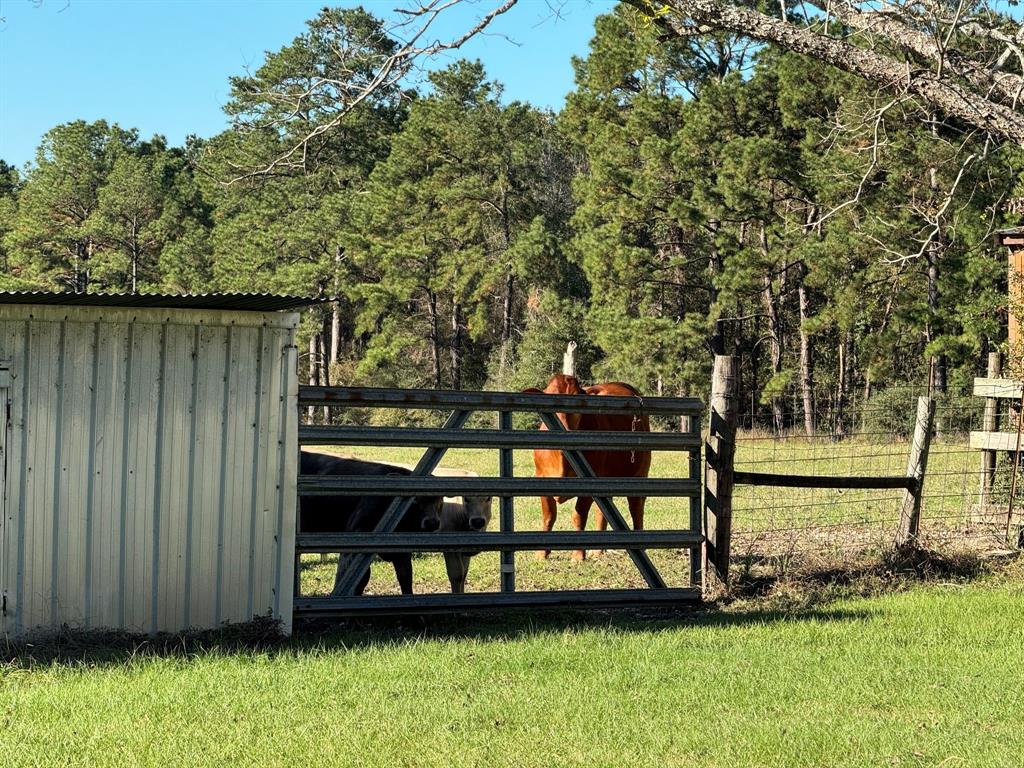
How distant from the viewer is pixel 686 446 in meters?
8.82

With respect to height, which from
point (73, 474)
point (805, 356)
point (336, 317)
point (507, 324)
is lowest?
point (73, 474)

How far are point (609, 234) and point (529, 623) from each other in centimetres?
2866

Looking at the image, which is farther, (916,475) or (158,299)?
(916,475)

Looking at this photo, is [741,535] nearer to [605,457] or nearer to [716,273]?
[605,457]

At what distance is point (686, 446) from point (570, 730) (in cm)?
384

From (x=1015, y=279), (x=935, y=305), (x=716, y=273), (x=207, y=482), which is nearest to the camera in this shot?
(x=207, y=482)

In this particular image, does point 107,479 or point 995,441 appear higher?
point 995,441

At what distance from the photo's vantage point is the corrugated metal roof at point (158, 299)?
262 inches

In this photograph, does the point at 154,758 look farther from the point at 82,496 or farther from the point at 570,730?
the point at 82,496

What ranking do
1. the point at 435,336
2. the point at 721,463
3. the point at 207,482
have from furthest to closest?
the point at 435,336
the point at 721,463
the point at 207,482

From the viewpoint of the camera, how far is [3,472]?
22.6 ft

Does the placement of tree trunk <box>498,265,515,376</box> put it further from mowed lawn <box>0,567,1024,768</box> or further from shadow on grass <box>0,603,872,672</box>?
mowed lawn <box>0,567,1024,768</box>

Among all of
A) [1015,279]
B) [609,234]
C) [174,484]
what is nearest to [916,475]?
[1015,279]

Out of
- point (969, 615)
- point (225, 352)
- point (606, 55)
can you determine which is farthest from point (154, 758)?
point (606, 55)
